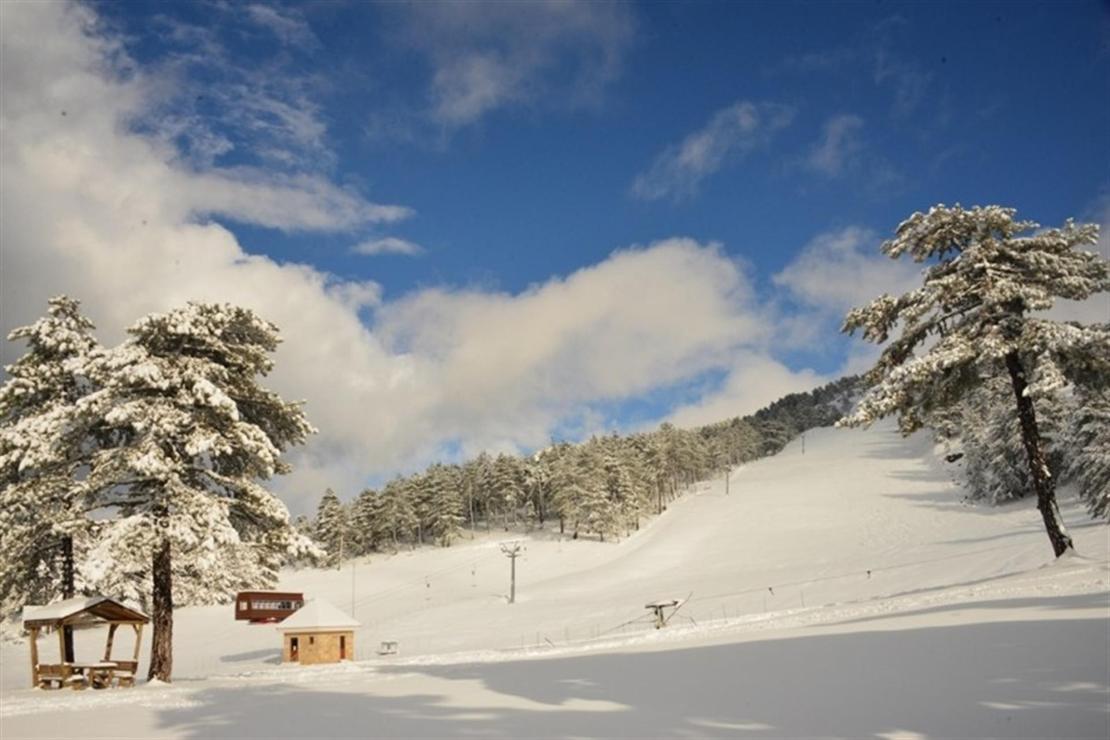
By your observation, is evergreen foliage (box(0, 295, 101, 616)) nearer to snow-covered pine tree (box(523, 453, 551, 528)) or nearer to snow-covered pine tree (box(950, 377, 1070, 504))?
snow-covered pine tree (box(950, 377, 1070, 504))

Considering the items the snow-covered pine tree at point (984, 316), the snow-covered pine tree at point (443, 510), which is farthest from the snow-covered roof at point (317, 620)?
the snow-covered pine tree at point (443, 510)

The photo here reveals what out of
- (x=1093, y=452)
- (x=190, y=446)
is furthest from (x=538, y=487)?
(x=190, y=446)

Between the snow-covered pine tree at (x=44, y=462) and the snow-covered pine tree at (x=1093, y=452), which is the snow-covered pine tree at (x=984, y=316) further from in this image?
the snow-covered pine tree at (x=44, y=462)

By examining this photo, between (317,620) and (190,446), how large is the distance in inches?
792

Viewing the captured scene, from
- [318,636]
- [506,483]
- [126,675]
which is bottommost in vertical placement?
[318,636]

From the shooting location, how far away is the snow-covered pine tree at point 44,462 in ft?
69.8

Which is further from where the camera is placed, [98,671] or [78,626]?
[78,626]

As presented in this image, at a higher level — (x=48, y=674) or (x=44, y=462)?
(x=44, y=462)

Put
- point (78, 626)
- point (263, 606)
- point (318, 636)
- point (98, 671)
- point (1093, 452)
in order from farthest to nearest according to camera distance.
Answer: point (263, 606) < point (318, 636) < point (1093, 452) < point (78, 626) < point (98, 671)

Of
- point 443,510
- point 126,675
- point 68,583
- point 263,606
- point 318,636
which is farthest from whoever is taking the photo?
point 443,510

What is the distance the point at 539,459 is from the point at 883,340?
340ft

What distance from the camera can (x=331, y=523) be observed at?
10338cm

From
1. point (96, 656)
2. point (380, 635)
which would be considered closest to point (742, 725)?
point (380, 635)

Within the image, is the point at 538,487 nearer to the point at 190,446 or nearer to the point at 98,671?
the point at 98,671
